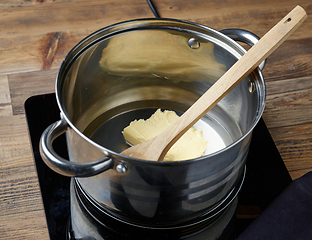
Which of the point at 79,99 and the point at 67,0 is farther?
the point at 67,0

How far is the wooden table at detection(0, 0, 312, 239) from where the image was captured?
1.52ft

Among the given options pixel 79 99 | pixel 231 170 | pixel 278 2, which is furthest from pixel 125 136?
pixel 278 2

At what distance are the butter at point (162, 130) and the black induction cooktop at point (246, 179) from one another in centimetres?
8

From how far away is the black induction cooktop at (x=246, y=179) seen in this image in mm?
439

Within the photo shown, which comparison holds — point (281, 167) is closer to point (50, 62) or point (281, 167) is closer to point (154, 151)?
point (154, 151)

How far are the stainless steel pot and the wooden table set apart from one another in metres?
0.08

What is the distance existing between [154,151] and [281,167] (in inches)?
7.8

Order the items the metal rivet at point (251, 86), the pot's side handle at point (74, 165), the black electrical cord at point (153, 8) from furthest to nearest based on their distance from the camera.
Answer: the black electrical cord at point (153, 8)
the metal rivet at point (251, 86)
the pot's side handle at point (74, 165)

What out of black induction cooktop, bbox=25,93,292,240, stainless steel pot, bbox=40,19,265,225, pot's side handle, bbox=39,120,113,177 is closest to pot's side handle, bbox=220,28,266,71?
stainless steel pot, bbox=40,19,265,225

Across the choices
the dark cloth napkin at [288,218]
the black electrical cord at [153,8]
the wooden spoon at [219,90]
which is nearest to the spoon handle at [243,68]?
the wooden spoon at [219,90]

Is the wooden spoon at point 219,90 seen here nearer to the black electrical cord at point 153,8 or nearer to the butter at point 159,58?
the butter at point 159,58

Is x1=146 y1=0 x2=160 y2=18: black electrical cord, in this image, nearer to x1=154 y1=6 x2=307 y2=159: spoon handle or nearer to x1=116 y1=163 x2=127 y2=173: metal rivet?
x1=154 y1=6 x2=307 y2=159: spoon handle

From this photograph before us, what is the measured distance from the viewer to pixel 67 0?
2.33 feet

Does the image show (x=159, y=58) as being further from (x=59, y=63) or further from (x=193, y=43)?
(x=59, y=63)
